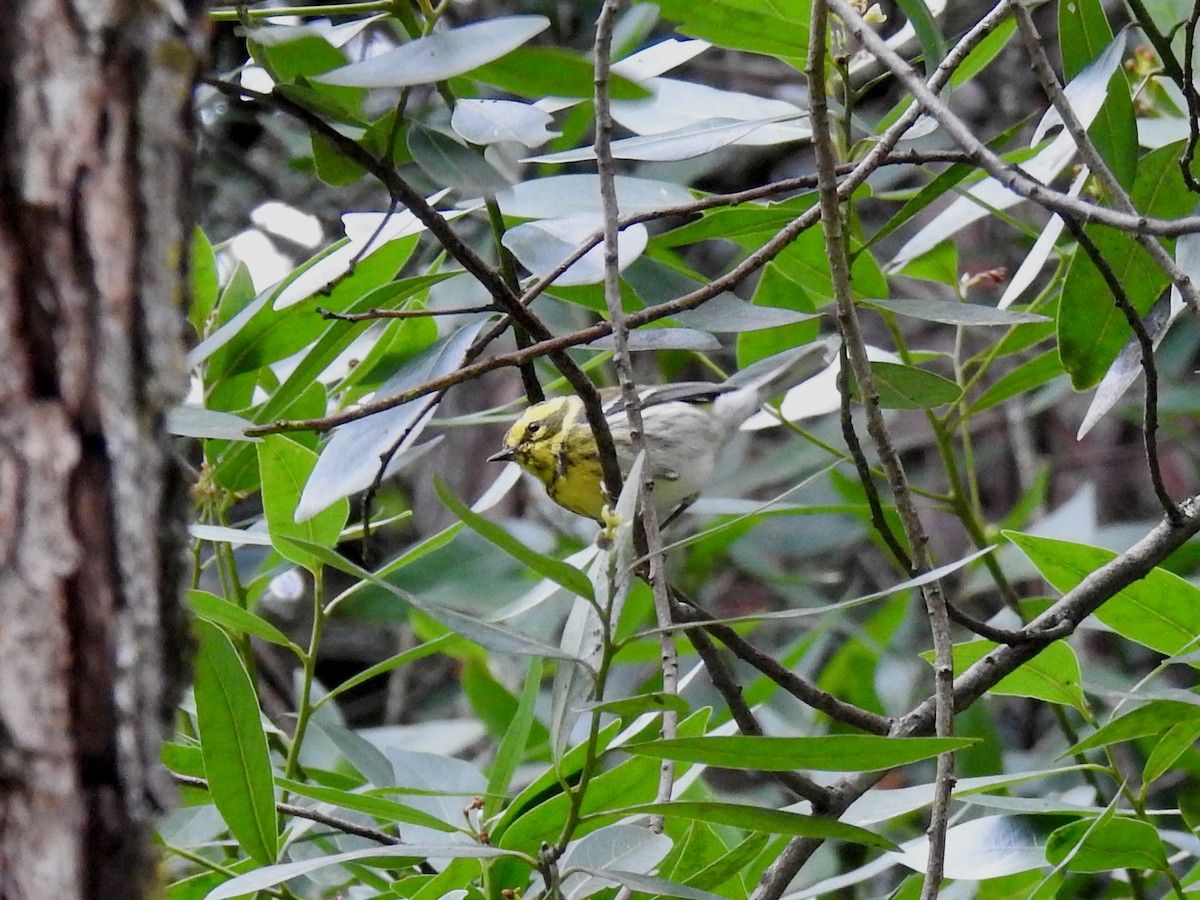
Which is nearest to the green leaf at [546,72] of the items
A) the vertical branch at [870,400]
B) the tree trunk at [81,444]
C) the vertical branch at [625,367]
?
the vertical branch at [625,367]

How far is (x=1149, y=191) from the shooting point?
187 centimetres

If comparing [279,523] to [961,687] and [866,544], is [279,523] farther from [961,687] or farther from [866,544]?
[866,544]

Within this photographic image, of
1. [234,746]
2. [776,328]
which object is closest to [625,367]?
[234,746]

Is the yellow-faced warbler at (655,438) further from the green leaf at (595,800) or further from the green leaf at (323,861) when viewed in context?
the green leaf at (323,861)

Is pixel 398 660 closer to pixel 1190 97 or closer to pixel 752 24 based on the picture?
pixel 752 24

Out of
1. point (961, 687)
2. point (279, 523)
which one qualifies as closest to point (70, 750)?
point (279, 523)

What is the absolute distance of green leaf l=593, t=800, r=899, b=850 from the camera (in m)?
1.21

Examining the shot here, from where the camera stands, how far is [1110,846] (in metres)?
1.59

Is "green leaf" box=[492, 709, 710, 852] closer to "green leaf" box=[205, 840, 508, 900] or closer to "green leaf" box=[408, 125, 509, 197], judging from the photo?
"green leaf" box=[205, 840, 508, 900]

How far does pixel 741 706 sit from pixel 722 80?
3.95 metres

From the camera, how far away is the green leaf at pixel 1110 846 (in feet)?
5.16

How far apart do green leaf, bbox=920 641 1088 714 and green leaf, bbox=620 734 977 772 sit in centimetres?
53

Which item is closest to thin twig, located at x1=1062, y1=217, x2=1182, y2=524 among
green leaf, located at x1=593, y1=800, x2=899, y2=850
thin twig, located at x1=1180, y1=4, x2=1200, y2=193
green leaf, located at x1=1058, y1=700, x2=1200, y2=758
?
thin twig, located at x1=1180, y1=4, x2=1200, y2=193

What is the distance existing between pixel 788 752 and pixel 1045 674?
675mm
